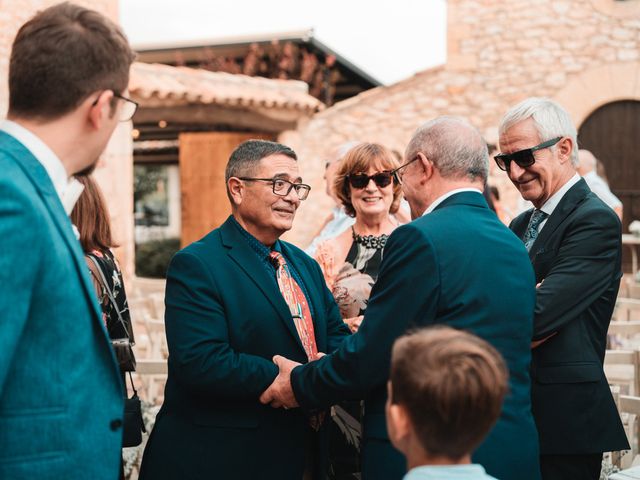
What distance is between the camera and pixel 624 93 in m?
12.8

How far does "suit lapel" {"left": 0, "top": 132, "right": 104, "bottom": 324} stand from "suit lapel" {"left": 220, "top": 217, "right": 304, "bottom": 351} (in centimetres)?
88

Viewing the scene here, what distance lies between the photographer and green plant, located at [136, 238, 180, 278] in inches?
650

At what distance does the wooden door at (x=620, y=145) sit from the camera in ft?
42.4

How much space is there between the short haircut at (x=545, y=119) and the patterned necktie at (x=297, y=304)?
95 cm

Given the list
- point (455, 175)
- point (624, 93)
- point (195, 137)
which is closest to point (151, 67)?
point (195, 137)

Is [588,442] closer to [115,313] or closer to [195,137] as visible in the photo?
[115,313]

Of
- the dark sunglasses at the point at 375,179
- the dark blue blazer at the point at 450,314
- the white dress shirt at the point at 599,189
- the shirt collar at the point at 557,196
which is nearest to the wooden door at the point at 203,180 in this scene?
the white dress shirt at the point at 599,189

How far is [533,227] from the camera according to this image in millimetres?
2951

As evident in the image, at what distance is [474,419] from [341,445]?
5.17ft

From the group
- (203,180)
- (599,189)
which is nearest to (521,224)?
(599,189)

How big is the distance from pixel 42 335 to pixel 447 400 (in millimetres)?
817

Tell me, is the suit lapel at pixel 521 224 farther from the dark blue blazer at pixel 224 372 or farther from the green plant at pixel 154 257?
the green plant at pixel 154 257

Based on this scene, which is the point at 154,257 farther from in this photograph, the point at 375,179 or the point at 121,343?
the point at 121,343

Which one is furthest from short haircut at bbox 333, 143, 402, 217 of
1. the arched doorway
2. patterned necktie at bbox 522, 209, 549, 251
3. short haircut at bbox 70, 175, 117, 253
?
the arched doorway
